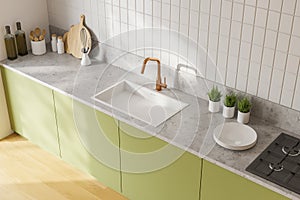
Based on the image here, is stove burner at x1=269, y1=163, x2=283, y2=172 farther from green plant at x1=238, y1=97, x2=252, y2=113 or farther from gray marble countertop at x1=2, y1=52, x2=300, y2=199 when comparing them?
green plant at x1=238, y1=97, x2=252, y2=113

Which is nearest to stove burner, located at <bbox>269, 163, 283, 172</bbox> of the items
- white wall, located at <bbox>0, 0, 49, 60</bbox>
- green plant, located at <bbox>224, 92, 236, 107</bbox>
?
green plant, located at <bbox>224, 92, 236, 107</bbox>

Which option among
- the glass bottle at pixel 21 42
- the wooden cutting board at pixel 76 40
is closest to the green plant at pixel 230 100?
the wooden cutting board at pixel 76 40

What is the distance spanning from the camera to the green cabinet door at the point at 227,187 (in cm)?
257

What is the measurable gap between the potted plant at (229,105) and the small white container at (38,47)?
167 cm

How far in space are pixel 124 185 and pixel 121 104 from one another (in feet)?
1.88

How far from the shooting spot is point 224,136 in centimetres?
292

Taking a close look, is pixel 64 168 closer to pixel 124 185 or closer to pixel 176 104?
pixel 124 185

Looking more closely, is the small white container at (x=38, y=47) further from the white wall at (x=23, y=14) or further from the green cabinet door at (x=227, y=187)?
the green cabinet door at (x=227, y=187)

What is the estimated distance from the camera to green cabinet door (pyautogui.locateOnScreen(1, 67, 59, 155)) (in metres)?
3.62

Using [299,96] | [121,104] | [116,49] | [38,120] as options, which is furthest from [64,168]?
[299,96]

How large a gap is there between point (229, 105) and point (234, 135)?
0.20 metres

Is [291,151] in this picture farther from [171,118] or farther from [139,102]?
[139,102]

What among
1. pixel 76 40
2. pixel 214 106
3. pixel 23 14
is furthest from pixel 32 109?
pixel 214 106

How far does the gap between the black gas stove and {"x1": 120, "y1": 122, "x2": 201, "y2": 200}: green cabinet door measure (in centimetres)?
36
